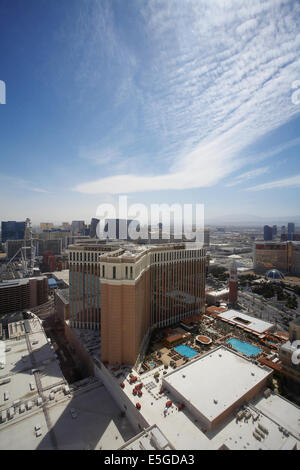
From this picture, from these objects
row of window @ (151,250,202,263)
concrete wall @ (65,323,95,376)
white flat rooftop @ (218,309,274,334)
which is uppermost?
row of window @ (151,250,202,263)

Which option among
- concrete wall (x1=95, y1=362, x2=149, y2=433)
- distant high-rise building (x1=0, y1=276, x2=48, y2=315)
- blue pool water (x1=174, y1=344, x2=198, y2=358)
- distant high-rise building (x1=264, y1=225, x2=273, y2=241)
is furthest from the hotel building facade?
concrete wall (x1=95, y1=362, x2=149, y2=433)

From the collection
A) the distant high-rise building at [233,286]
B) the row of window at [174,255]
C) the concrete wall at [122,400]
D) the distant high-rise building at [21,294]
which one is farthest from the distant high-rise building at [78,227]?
the concrete wall at [122,400]

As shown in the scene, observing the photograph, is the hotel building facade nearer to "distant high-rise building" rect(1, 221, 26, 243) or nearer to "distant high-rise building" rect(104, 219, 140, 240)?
"distant high-rise building" rect(104, 219, 140, 240)

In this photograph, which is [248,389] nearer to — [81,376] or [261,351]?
[261,351]

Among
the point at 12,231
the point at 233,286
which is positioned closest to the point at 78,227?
the point at 12,231
